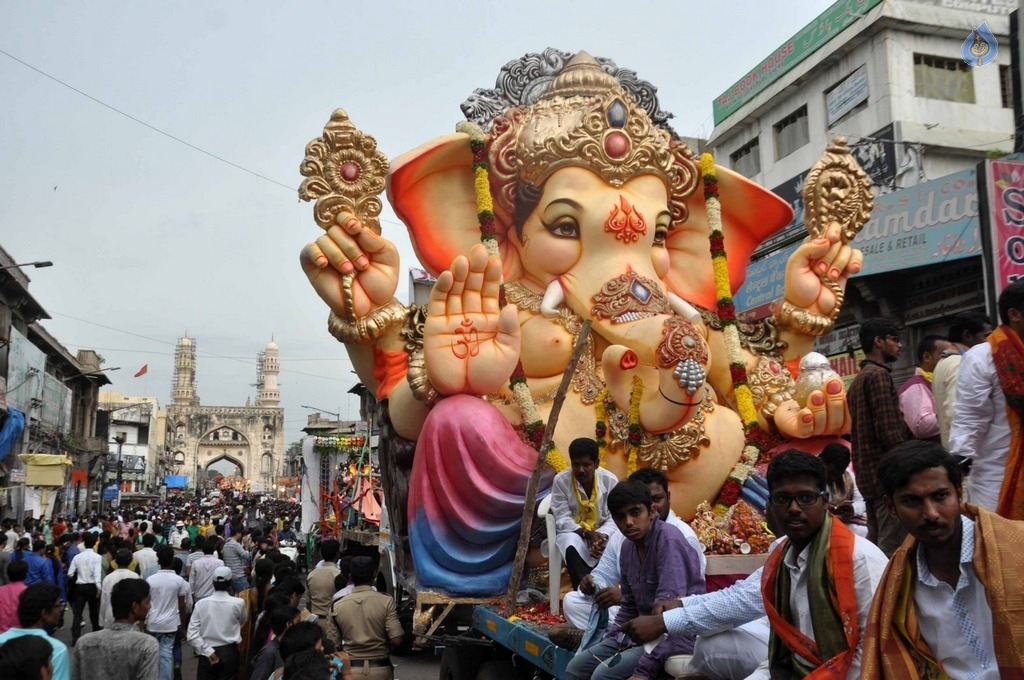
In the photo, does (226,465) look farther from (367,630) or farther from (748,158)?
(367,630)

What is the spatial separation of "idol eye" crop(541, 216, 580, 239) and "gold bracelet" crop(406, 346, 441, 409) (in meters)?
1.35

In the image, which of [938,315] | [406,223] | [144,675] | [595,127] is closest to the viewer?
[144,675]

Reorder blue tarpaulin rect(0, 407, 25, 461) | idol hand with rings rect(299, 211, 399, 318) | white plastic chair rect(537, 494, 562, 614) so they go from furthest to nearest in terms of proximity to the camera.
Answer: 1. blue tarpaulin rect(0, 407, 25, 461)
2. idol hand with rings rect(299, 211, 399, 318)
3. white plastic chair rect(537, 494, 562, 614)

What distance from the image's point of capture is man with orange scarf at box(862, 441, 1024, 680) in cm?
202

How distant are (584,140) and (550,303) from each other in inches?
45.8

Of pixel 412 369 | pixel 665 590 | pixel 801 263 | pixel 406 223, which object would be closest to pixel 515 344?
pixel 412 369

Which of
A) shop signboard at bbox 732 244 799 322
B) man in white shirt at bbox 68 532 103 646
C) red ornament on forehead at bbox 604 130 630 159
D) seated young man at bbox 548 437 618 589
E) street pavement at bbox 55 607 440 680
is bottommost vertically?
street pavement at bbox 55 607 440 680

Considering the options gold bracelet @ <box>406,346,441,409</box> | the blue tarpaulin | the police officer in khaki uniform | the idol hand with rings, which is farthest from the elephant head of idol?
the blue tarpaulin

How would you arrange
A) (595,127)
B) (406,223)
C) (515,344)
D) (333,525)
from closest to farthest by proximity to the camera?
(515,344)
(595,127)
(406,223)
(333,525)

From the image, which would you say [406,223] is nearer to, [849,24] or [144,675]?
[144,675]

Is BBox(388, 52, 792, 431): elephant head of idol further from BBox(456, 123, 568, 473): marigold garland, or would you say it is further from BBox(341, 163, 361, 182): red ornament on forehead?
BBox(341, 163, 361, 182): red ornament on forehead

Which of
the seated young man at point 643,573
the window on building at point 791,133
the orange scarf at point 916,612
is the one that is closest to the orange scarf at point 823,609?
the orange scarf at point 916,612

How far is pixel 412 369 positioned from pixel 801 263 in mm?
2944

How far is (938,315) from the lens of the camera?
12.5 metres
